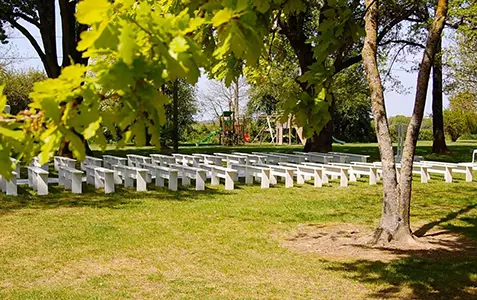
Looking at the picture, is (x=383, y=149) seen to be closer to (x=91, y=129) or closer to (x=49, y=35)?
(x=91, y=129)

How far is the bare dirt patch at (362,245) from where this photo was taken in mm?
6301

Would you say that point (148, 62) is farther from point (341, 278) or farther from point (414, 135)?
point (414, 135)

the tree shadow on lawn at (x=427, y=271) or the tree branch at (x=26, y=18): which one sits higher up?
the tree branch at (x=26, y=18)

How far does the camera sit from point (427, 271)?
18.3 ft

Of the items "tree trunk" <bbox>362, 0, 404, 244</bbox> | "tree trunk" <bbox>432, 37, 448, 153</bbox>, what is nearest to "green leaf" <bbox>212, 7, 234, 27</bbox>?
"tree trunk" <bbox>362, 0, 404, 244</bbox>

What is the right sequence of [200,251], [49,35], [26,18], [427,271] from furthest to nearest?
1. [26,18]
2. [49,35]
3. [200,251]
4. [427,271]

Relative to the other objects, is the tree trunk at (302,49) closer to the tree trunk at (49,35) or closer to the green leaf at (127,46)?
the tree trunk at (49,35)

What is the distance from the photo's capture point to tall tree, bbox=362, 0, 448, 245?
22.2ft

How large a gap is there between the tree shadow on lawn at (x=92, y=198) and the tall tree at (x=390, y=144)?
4446mm

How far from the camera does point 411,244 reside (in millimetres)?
6652

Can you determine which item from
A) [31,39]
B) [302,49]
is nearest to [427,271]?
[302,49]

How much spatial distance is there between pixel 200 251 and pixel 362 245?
6.78ft

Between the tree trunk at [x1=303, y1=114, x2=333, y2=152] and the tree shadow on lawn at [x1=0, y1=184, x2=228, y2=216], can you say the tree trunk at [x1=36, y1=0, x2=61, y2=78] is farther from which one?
the tree trunk at [x1=303, y1=114, x2=333, y2=152]

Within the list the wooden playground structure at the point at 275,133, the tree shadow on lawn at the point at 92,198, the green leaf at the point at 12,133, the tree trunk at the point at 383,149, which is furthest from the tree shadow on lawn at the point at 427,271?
the wooden playground structure at the point at 275,133
